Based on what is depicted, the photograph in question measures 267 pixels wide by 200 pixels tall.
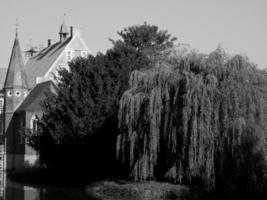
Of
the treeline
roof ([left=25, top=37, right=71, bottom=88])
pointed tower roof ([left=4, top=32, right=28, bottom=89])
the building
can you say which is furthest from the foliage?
roof ([left=25, top=37, right=71, bottom=88])

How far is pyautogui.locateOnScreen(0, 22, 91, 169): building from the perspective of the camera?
4812 centimetres

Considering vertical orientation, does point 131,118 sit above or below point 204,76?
below

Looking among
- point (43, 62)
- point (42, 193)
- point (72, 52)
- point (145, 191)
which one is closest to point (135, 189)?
point (145, 191)

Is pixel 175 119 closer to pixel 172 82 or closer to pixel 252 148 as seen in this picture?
pixel 172 82

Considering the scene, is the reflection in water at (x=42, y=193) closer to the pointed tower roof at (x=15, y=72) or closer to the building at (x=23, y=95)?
the building at (x=23, y=95)

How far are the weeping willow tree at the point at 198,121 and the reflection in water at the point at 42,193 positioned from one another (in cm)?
337

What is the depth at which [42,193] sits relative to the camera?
28188 mm

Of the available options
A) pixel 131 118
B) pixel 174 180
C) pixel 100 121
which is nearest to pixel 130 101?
pixel 131 118

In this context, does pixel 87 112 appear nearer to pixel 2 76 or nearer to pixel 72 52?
pixel 72 52

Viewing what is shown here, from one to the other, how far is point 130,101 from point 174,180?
442 cm

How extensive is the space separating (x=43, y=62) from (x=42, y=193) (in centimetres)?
3326

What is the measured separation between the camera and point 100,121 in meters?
30.7

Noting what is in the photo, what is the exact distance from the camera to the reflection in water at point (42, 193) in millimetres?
25689

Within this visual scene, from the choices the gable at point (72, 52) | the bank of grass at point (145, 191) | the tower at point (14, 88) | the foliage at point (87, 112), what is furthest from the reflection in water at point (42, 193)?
the gable at point (72, 52)
